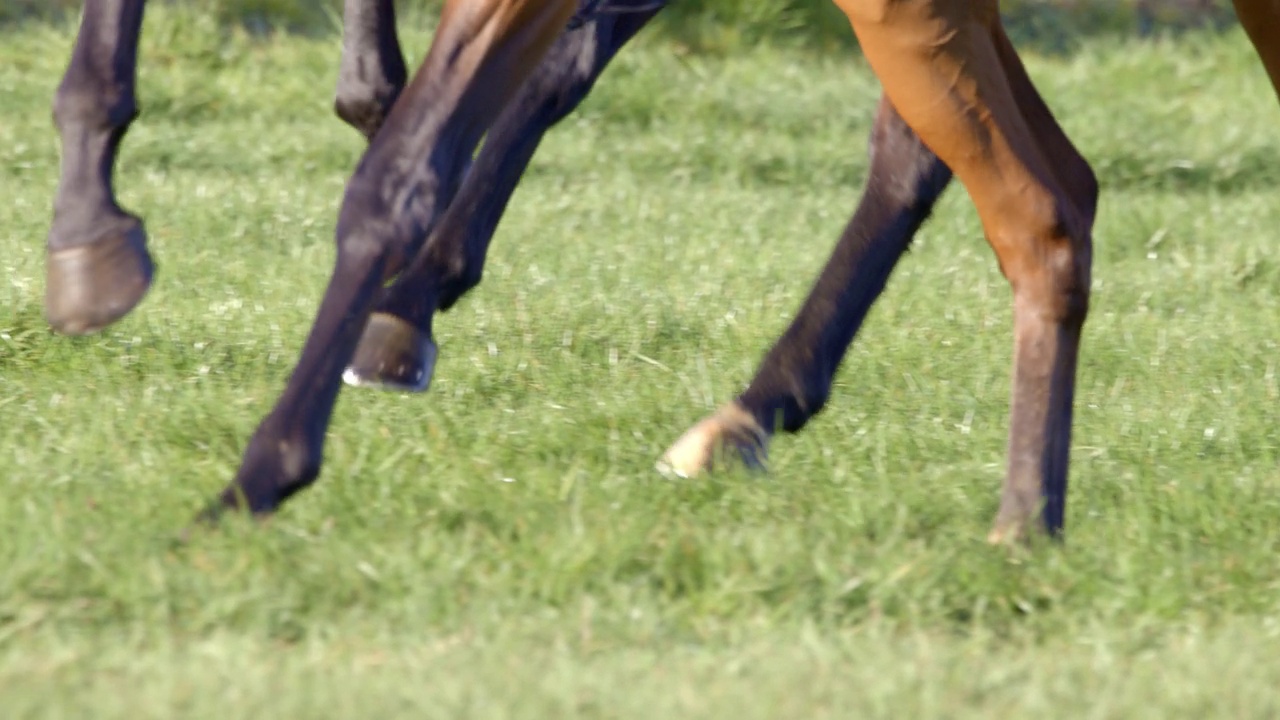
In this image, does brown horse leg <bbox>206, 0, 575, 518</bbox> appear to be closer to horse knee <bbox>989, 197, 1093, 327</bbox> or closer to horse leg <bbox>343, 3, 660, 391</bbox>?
horse leg <bbox>343, 3, 660, 391</bbox>

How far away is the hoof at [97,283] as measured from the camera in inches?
145

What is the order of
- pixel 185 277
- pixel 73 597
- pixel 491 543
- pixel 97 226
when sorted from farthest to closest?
pixel 185 277 < pixel 97 226 < pixel 491 543 < pixel 73 597

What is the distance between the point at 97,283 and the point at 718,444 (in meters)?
1.21

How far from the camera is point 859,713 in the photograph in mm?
2629

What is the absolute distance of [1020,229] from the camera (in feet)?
11.5

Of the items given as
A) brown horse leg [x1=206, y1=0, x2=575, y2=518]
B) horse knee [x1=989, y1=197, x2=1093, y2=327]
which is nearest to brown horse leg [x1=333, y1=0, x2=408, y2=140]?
brown horse leg [x1=206, y1=0, x2=575, y2=518]

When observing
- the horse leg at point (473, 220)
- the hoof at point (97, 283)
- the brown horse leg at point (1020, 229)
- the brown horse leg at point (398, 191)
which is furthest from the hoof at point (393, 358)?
the brown horse leg at point (1020, 229)

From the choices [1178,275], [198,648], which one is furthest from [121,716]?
[1178,275]

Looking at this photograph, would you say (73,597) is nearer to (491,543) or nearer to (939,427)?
(491,543)

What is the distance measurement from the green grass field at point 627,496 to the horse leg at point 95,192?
29cm

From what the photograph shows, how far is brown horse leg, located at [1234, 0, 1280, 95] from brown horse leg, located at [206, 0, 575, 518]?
1.34 meters

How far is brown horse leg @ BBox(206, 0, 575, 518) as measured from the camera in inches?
126

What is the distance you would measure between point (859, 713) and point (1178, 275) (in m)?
4.17

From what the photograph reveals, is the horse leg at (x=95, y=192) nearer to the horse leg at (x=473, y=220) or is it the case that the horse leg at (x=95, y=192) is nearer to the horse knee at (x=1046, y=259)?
the horse leg at (x=473, y=220)
